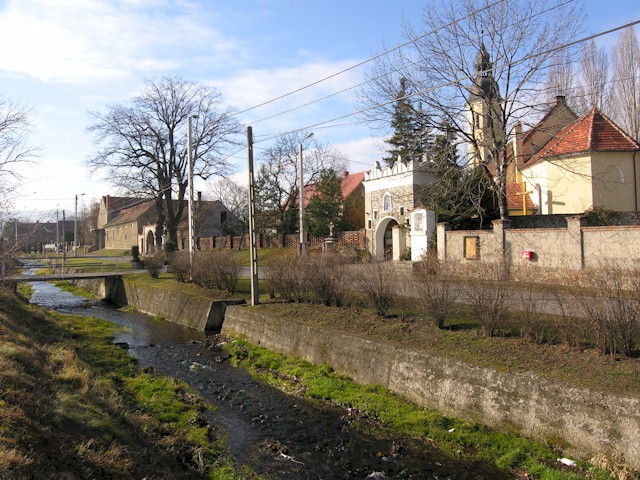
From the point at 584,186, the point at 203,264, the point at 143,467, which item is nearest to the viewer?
the point at 143,467

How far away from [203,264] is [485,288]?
14.6 m

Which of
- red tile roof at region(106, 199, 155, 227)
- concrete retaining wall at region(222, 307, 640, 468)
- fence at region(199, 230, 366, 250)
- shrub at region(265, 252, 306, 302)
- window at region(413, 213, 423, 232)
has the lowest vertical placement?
concrete retaining wall at region(222, 307, 640, 468)

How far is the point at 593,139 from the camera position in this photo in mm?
24500

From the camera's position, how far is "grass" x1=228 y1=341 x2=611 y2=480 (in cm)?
653

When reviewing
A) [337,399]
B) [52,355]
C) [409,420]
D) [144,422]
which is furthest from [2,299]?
[409,420]

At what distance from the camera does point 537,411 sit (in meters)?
7.00

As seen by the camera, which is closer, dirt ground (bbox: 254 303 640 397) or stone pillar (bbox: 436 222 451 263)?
dirt ground (bbox: 254 303 640 397)

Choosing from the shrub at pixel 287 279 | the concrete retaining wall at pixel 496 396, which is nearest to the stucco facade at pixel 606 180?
the shrub at pixel 287 279

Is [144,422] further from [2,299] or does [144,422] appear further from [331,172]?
[331,172]

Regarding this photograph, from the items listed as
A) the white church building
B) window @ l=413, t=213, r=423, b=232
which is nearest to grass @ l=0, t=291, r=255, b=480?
window @ l=413, t=213, r=423, b=232

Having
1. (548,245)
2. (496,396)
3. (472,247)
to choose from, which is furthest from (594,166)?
(496,396)

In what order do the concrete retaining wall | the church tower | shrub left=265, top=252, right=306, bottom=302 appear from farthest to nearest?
the church tower, shrub left=265, top=252, right=306, bottom=302, the concrete retaining wall

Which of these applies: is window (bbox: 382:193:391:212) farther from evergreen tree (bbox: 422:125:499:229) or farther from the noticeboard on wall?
the noticeboard on wall

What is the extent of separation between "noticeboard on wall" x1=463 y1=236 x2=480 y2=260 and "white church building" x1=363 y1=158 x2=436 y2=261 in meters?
6.46
